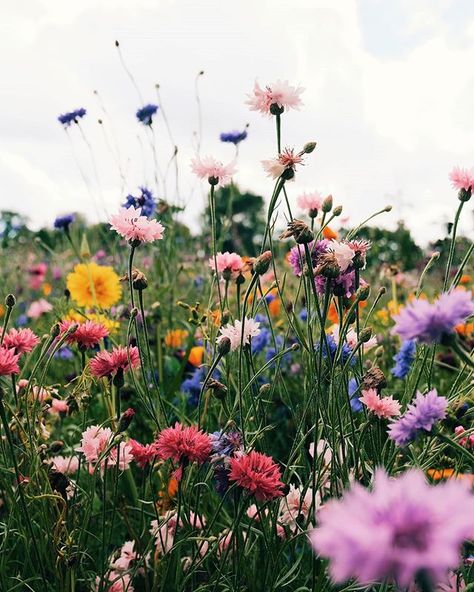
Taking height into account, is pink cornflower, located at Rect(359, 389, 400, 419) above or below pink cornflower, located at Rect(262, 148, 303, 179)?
below

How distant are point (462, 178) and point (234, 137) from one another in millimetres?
1100

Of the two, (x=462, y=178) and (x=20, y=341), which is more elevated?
(x=462, y=178)

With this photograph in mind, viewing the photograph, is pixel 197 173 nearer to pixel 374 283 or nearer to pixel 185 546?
pixel 185 546

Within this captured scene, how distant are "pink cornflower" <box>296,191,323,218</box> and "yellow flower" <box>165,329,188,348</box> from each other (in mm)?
1149

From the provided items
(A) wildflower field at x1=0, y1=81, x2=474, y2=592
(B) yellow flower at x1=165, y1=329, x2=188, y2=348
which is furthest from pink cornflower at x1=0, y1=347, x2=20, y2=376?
(B) yellow flower at x1=165, y1=329, x2=188, y2=348

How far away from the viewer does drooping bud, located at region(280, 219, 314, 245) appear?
1025mm

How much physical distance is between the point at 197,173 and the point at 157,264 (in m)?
1.39

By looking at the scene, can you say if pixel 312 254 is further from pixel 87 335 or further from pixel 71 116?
pixel 71 116

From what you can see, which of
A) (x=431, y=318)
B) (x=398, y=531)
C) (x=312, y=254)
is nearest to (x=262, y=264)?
(x=312, y=254)

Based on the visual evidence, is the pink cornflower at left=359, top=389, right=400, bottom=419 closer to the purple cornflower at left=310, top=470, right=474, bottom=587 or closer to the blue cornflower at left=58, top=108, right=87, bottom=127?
the purple cornflower at left=310, top=470, right=474, bottom=587

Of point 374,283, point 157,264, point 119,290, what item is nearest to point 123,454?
point 119,290

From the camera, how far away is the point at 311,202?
1.51m

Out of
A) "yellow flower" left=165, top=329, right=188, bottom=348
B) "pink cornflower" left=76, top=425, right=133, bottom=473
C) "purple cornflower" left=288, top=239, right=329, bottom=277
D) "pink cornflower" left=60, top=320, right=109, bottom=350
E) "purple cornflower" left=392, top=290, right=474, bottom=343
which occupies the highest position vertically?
"yellow flower" left=165, top=329, right=188, bottom=348

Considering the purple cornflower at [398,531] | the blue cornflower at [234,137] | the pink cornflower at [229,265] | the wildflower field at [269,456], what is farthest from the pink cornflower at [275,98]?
the purple cornflower at [398,531]
